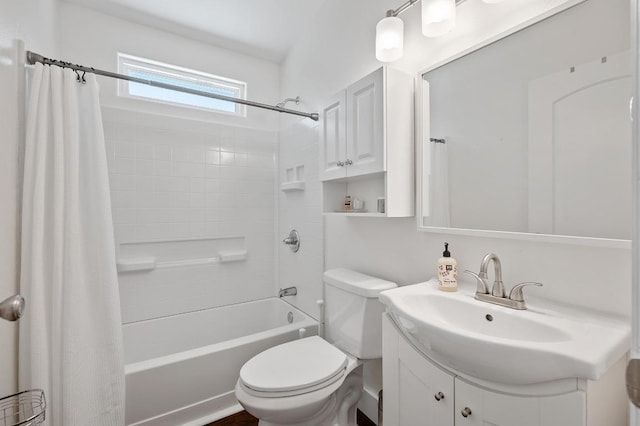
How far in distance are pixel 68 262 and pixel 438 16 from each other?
6.24 ft

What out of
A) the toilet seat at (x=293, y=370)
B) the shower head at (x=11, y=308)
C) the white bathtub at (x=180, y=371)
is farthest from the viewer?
the white bathtub at (x=180, y=371)

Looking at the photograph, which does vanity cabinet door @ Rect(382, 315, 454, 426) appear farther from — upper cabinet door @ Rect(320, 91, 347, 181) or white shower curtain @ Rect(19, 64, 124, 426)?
white shower curtain @ Rect(19, 64, 124, 426)

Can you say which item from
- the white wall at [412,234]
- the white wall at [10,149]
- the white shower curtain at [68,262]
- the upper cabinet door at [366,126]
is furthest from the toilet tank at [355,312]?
the white wall at [10,149]

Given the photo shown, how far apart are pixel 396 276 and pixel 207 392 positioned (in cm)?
125

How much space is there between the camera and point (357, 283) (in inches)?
58.1

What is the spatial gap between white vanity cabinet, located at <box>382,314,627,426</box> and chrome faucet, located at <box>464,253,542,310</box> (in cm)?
26

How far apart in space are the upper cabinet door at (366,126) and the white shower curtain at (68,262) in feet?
4.10

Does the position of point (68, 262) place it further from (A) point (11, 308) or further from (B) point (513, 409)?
(B) point (513, 409)

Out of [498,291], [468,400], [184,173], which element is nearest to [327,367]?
[468,400]

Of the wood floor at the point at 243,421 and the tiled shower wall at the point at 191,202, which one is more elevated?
the tiled shower wall at the point at 191,202

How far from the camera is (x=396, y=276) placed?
1.51m

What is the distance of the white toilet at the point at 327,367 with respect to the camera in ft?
3.92

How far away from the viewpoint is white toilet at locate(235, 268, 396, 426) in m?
1.20

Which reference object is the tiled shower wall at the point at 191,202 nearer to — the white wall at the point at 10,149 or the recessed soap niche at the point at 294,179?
the recessed soap niche at the point at 294,179
